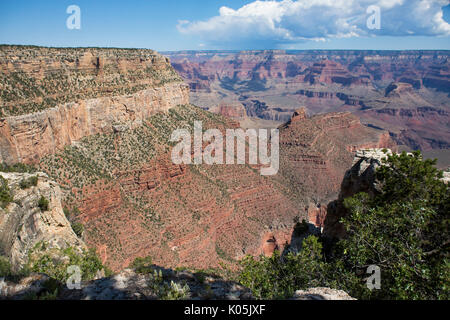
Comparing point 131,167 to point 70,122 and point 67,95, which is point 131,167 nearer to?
point 70,122

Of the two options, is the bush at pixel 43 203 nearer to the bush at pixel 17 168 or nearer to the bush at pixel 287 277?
the bush at pixel 17 168

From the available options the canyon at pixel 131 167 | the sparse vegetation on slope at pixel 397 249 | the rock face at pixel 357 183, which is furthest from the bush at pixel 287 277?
the canyon at pixel 131 167

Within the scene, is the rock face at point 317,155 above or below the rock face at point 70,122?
below

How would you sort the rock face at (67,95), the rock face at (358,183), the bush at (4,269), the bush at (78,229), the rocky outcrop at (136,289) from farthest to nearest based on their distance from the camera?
the rock face at (67,95)
the bush at (78,229)
the rock face at (358,183)
the bush at (4,269)
the rocky outcrop at (136,289)

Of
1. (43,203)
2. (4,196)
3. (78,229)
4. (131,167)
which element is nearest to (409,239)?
(4,196)

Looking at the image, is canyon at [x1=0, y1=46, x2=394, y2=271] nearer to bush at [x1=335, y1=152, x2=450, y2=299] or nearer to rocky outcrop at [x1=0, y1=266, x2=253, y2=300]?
rocky outcrop at [x1=0, y1=266, x2=253, y2=300]

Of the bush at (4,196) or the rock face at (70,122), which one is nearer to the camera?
the bush at (4,196)
